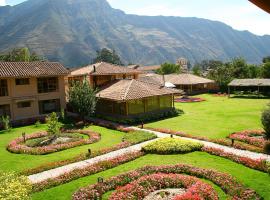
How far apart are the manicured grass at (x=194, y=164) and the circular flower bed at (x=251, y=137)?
4.17m

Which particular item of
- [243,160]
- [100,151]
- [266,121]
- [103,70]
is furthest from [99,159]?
[103,70]

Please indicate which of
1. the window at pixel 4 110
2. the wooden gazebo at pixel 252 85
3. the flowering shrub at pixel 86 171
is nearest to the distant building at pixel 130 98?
the window at pixel 4 110

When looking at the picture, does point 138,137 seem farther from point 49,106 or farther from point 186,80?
point 186,80

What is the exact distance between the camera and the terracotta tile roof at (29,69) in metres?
34.6

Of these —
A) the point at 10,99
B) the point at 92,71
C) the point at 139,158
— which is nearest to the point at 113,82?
the point at 92,71

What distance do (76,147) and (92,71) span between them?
21912 millimetres

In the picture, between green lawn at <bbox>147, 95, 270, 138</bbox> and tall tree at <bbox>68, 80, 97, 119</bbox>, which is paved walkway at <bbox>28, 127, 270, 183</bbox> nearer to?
green lawn at <bbox>147, 95, 270, 138</bbox>

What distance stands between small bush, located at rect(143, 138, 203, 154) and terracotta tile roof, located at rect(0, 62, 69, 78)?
20.8m

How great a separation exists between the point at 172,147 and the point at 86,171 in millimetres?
Answer: 6672

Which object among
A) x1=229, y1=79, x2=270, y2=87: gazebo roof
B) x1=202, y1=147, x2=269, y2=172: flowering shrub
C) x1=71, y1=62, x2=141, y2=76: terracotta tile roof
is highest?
x1=71, y1=62, x2=141, y2=76: terracotta tile roof

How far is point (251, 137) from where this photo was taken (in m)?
23.1

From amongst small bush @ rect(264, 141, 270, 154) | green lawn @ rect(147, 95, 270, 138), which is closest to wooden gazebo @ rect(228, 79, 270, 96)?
green lawn @ rect(147, 95, 270, 138)

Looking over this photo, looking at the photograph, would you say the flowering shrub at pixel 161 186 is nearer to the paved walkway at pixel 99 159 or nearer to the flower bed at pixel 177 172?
the flower bed at pixel 177 172

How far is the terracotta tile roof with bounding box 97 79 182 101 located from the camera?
111 ft
